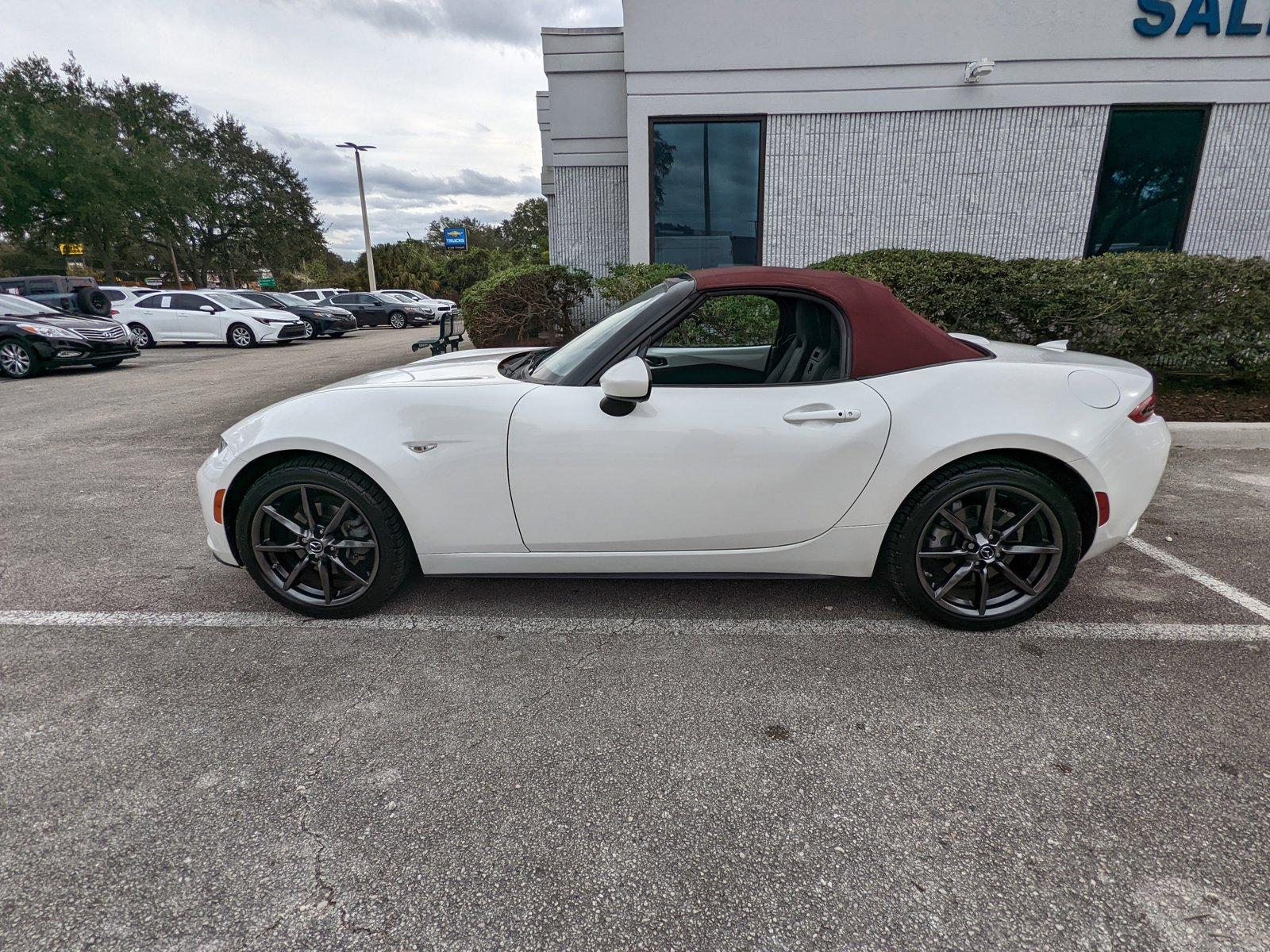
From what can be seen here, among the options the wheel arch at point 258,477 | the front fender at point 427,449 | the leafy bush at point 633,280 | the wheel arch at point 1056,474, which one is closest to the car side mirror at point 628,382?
the front fender at point 427,449

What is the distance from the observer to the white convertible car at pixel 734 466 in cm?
258

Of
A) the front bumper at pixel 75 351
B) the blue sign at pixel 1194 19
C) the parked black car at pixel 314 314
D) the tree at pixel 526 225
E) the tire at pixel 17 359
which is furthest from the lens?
the tree at pixel 526 225

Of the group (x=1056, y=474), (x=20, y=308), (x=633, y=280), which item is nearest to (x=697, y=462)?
(x=1056, y=474)

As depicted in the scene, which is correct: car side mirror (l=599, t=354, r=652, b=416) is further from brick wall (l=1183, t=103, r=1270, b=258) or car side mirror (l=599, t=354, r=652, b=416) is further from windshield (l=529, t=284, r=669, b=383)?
brick wall (l=1183, t=103, r=1270, b=258)

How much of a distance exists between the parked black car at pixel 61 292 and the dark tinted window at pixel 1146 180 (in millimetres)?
20017

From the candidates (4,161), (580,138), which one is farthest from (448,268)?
(580,138)

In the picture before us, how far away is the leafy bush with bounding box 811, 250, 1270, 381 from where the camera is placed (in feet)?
20.2

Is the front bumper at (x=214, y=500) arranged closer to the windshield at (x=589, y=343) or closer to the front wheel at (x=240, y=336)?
the windshield at (x=589, y=343)

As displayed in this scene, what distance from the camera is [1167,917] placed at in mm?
1514

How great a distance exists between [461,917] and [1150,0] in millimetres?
12637

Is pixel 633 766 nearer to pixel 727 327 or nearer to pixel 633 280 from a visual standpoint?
pixel 727 327

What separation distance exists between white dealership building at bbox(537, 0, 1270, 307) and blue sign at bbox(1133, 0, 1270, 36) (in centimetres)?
2

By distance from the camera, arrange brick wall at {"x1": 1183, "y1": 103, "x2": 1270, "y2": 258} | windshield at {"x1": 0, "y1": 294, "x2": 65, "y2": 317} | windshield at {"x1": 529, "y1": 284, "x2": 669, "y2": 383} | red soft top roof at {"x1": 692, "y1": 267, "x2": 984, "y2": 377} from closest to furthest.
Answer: red soft top roof at {"x1": 692, "y1": 267, "x2": 984, "y2": 377} < windshield at {"x1": 529, "y1": 284, "x2": 669, "y2": 383} < brick wall at {"x1": 1183, "y1": 103, "x2": 1270, "y2": 258} < windshield at {"x1": 0, "y1": 294, "x2": 65, "y2": 317}

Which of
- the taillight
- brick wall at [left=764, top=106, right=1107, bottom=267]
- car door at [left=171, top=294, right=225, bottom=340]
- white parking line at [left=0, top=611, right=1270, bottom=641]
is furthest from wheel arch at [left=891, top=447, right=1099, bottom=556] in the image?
car door at [left=171, top=294, right=225, bottom=340]
